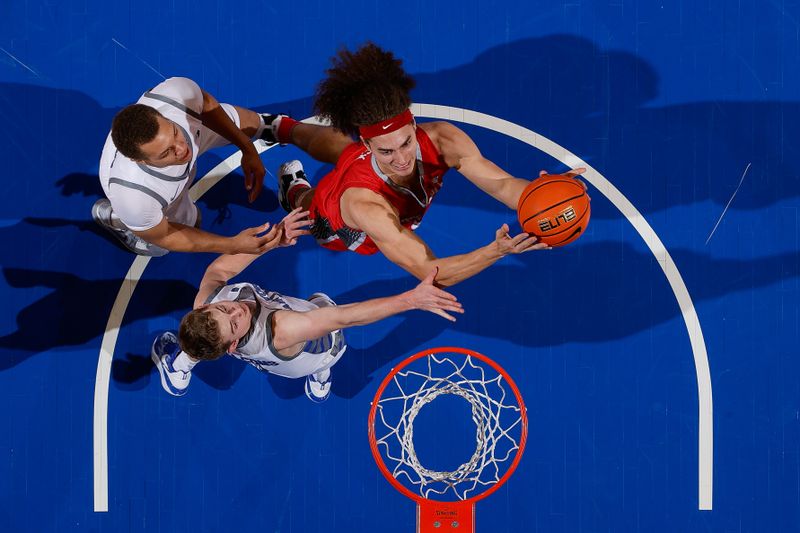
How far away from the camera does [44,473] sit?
5844mm

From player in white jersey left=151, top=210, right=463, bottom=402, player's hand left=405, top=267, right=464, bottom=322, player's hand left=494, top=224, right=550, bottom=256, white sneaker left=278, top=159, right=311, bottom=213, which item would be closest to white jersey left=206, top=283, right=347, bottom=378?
player in white jersey left=151, top=210, right=463, bottom=402

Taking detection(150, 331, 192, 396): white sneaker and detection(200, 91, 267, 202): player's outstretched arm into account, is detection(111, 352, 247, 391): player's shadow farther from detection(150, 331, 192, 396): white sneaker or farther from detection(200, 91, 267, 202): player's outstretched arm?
detection(200, 91, 267, 202): player's outstretched arm

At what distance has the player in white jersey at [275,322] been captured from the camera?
14.5 ft

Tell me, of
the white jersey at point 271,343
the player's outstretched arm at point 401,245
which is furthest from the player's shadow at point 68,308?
the player's outstretched arm at point 401,245

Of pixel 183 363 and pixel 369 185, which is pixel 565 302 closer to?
pixel 369 185

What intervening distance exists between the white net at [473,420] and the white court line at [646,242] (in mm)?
1481

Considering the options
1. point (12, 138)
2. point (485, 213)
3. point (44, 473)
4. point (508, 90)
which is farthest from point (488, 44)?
point (44, 473)

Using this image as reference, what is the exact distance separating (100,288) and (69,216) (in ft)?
2.05

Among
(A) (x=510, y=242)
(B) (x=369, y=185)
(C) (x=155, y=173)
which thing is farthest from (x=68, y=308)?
(A) (x=510, y=242)

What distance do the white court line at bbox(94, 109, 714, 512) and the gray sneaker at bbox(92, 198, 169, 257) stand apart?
6.8 inches

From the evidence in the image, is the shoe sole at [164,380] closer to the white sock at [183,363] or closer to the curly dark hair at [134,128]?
the white sock at [183,363]

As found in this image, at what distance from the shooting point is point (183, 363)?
18.2 ft

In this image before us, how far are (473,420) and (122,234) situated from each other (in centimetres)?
307

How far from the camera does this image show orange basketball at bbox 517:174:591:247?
4133 millimetres
